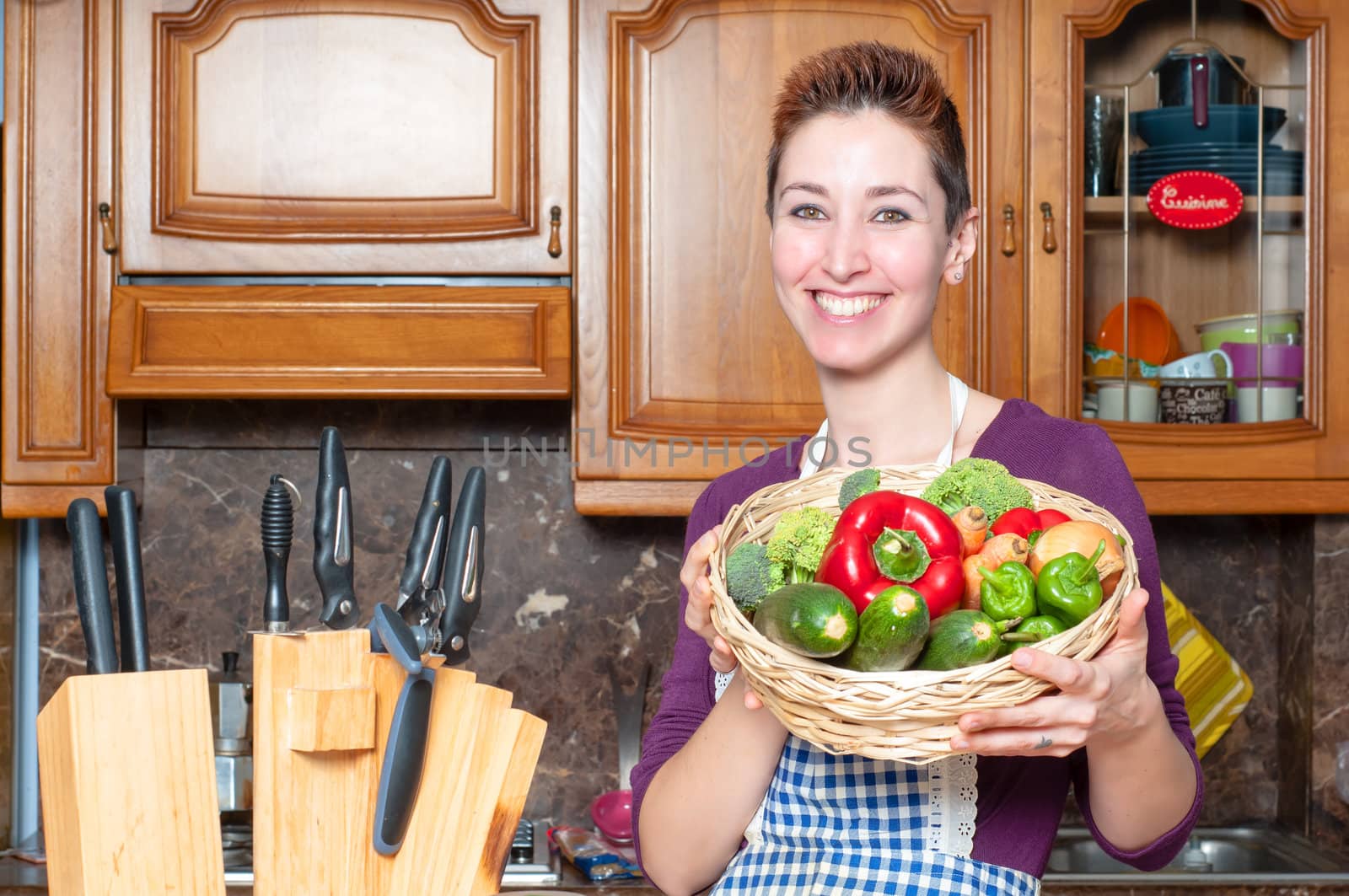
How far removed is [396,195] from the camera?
1.82 m

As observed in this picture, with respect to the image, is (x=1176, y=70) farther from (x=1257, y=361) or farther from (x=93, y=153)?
(x=93, y=153)

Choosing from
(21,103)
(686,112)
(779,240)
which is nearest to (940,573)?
(779,240)

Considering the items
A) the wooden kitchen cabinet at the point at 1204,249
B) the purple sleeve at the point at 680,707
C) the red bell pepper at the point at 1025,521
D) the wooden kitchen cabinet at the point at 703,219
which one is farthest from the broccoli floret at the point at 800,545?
the wooden kitchen cabinet at the point at 1204,249

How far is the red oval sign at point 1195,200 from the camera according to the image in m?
1.87

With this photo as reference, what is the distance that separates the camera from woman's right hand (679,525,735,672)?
0.83 m

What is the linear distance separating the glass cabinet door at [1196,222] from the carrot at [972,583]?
1106mm

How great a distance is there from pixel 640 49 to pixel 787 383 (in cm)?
51

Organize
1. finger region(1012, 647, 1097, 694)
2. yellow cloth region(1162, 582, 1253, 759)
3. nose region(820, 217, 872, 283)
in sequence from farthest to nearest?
yellow cloth region(1162, 582, 1253, 759) < nose region(820, 217, 872, 283) < finger region(1012, 647, 1097, 694)

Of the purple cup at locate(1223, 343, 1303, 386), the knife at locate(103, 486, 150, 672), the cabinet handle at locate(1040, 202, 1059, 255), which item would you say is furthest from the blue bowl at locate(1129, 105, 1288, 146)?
the knife at locate(103, 486, 150, 672)

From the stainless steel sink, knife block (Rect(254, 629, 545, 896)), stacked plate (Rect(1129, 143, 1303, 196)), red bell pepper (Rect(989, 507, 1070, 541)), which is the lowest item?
the stainless steel sink

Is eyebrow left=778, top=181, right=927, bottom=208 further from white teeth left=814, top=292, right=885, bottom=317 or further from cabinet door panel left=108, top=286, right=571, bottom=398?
cabinet door panel left=108, top=286, right=571, bottom=398

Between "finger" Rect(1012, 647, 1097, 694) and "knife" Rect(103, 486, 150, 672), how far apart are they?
0.56 metres

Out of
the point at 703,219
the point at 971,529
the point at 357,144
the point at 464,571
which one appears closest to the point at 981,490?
the point at 971,529

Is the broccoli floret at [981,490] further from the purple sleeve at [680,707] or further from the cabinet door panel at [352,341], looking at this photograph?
the cabinet door panel at [352,341]
